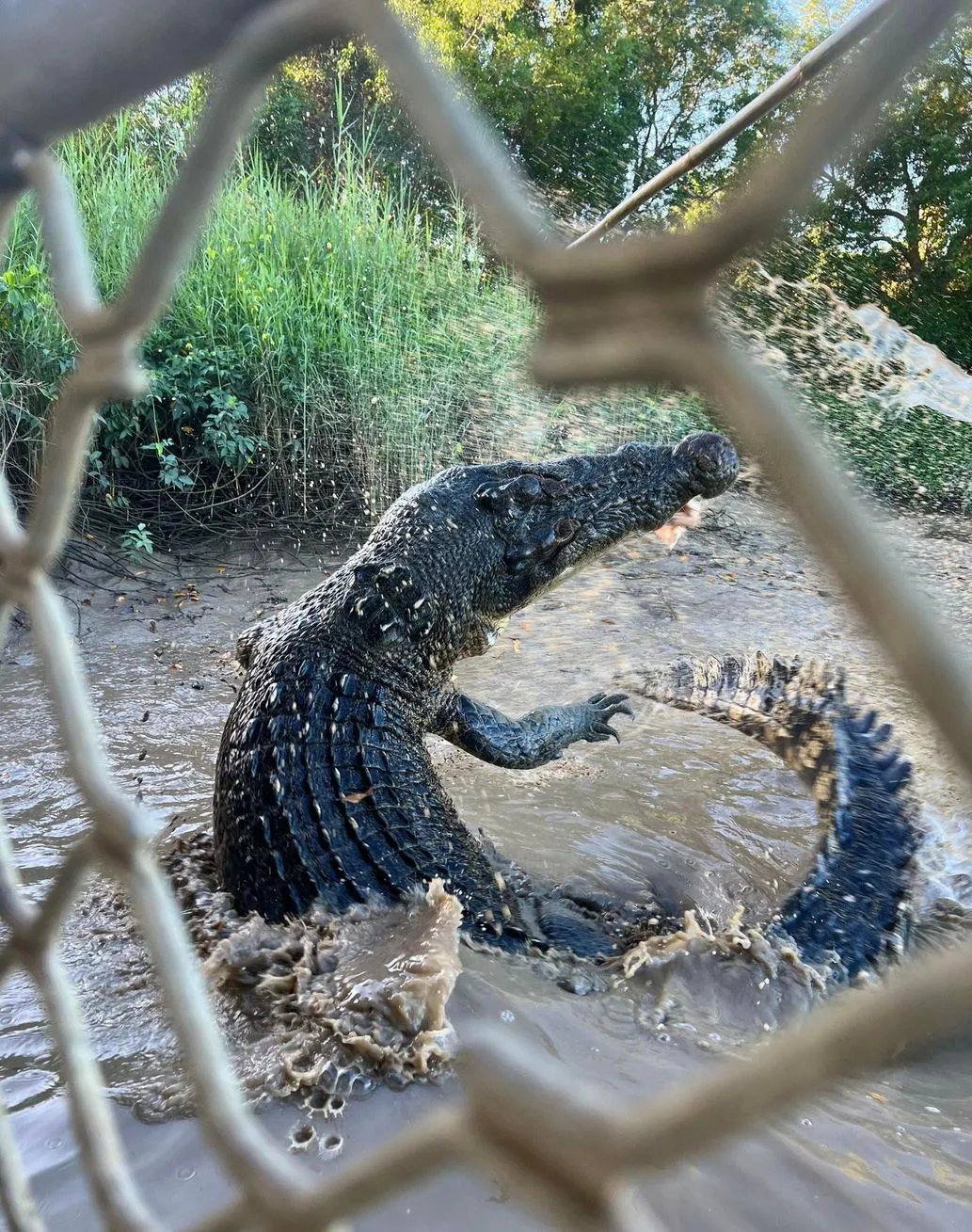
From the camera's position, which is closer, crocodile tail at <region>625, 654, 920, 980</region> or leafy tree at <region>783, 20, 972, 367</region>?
crocodile tail at <region>625, 654, 920, 980</region>

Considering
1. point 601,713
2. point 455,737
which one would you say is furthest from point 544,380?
point 601,713

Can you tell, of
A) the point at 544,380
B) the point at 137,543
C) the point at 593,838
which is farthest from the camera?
the point at 137,543

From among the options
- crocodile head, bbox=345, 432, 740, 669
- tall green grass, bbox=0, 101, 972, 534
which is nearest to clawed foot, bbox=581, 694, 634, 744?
crocodile head, bbox=345, 432, 740, 669

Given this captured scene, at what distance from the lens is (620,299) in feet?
1.16

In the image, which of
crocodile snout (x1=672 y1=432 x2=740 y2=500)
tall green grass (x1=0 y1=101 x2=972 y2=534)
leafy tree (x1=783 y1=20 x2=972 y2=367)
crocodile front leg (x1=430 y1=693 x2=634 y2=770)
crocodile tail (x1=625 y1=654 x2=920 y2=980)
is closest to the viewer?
crocodile tail (x1=625 y1=654 x2=920 y2=980)

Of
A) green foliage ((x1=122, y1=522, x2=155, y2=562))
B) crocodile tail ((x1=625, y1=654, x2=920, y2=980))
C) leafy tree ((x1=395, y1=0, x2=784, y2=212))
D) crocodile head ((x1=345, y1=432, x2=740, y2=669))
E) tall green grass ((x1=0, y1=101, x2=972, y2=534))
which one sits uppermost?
leafy tree ((x1=395, y1=0, x2=784, y2=212))

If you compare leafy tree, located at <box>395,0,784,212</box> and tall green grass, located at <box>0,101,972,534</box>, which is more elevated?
leafy tree, located at <box>395,0,784,212</box>

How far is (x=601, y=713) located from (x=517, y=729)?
44 cm

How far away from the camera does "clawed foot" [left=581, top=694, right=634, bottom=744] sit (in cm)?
336

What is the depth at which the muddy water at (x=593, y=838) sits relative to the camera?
1.44 meters

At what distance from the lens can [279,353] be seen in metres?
5.86

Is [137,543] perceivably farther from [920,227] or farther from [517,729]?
[920,227]

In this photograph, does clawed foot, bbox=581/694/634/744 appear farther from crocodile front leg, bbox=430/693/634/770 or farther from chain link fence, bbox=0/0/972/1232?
chain link fence, bbox=0/0/972/1232

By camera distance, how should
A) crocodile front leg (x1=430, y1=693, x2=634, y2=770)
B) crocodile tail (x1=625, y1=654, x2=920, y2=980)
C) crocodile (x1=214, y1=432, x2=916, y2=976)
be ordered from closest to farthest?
crocodile (x1=214, y1=432, x2=916, y2=976)
crocodile tail (x1=625, y1=654, x2=920, y2=980)
crocodile front leg (x1=430, y1=693, x2=634, y2=770)
